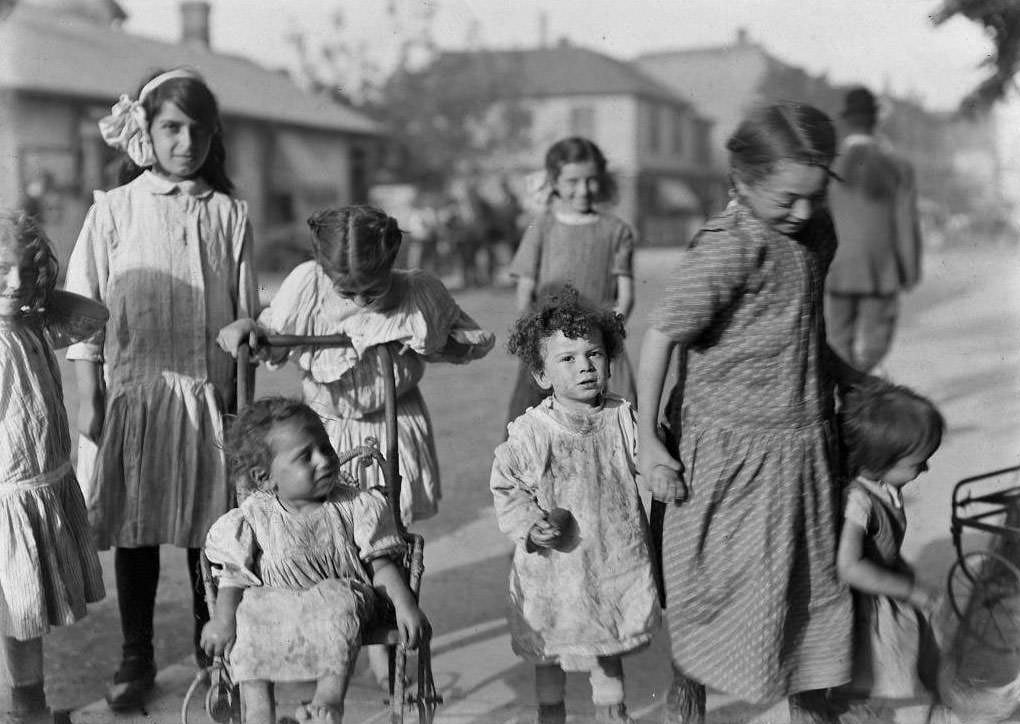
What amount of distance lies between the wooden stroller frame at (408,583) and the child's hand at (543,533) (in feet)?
0.87

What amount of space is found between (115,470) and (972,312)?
14.3 meters

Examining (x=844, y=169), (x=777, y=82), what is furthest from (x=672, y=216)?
(x=844, y=169)

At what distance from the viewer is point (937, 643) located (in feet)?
10.1

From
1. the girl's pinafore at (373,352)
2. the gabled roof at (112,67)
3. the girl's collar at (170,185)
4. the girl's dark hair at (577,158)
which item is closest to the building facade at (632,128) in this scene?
the gabled roof at (112,67)

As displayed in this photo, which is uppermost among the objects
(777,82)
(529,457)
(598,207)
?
(777,82)

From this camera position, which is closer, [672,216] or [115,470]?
[115,470]

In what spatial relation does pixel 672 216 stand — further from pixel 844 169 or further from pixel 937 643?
pixel 937 643

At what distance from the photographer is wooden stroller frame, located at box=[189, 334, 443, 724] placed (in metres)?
2.77

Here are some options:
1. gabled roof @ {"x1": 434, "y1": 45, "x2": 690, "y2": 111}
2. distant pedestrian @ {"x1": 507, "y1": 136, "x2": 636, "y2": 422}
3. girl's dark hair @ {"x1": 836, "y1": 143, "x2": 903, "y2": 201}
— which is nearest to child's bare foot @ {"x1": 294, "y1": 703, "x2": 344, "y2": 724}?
distant pedestrian @ {"x1": 507, "y1": 136, "x2": 636, "y2": 422}

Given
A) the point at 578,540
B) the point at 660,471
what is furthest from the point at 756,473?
the point at 578,540

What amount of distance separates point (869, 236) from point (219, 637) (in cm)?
506

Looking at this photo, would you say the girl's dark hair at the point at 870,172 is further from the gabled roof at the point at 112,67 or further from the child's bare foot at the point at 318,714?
the gabled roof at the point at 112,67

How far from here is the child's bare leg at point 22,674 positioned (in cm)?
310

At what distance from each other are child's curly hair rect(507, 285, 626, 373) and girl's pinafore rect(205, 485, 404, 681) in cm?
55
